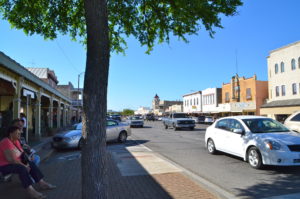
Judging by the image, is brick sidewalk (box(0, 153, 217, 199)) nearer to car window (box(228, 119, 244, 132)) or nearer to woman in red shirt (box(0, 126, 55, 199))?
woman in red shirt (box(0, 126, 55, 199))

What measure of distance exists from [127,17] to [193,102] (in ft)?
190

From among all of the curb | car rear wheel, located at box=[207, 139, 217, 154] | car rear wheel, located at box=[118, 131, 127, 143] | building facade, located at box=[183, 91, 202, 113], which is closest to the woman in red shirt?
the curb

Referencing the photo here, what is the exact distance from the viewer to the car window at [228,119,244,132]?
853 cm

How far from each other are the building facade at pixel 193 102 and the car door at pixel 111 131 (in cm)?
4561

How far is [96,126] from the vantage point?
3.16 meters

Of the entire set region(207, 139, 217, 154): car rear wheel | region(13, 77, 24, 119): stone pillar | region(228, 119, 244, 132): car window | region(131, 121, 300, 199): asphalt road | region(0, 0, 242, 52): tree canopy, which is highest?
region(0, 0, 242, 52): tree canopy

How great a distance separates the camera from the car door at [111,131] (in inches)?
565

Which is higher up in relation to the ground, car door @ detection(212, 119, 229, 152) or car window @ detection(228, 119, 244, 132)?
car window @ detection(228, 119, 244, 132)

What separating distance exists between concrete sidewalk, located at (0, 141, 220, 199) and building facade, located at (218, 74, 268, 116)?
36.2 m

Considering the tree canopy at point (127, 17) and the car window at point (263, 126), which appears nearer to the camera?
the tree canopy at point (127, 17)

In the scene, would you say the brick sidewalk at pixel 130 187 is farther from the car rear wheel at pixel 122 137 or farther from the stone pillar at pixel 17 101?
the car rear wheel at pixel 122 137

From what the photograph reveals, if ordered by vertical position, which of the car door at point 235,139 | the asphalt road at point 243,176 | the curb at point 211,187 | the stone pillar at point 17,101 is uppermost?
the stone pillar at point 17,101

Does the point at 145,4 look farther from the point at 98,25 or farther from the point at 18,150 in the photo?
the point at 18,150

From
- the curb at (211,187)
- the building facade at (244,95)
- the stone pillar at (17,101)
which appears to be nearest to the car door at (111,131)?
the stone pillar at (17,101)
